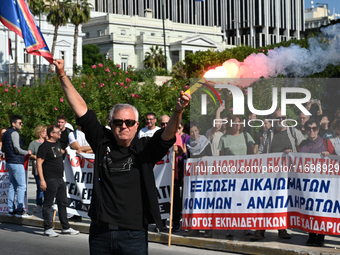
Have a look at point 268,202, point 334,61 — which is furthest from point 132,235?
point 334,61

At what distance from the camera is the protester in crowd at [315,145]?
6.84 m

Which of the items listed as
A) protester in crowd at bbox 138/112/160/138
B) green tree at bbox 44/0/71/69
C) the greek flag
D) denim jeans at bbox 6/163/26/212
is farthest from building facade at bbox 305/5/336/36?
the greek flag

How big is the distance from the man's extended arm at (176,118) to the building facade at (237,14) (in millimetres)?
117253

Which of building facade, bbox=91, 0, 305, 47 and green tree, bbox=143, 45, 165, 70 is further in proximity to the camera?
building facade, bbox=91, 0, 305, 47

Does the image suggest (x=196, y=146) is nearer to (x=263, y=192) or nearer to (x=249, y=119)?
(x=249, y=119)

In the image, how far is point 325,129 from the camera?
726 centimetres

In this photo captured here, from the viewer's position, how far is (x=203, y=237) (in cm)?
750

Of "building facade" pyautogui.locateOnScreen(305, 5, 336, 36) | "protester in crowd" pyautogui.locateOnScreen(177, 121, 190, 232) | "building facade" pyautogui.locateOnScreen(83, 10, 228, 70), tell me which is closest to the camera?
"protester in crowd" pyautogui.locateOnScreen(177, 121, 190, 232)

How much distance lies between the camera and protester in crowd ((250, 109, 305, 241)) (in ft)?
23.9

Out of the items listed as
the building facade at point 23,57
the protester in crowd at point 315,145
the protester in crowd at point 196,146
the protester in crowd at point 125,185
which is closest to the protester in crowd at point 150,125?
the protester in crowd at point 196,146

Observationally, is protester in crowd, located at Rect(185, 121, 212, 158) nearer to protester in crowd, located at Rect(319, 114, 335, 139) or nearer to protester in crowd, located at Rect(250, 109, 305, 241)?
protester in crowd, located at Rect(250, 109, 305, 241)

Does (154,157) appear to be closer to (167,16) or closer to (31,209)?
(31,209)

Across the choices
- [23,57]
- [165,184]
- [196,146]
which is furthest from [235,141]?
[23,57]

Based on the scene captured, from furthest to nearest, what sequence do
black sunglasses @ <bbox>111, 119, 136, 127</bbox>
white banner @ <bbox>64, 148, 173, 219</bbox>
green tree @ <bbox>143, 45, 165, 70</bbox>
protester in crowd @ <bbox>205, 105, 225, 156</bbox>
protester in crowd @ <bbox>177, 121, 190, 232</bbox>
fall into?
green tree @ <bbox>143, 45, 165, 70</bbox>, white banner @ <bbox>64, 148, 173, 219</bbox>, protester in crowd @ <bbox>177, 121, 190, 232</bbox>, protester in crowd @ <bbox>205, 105, 225, 156</bbox>, black sunglasses @ <bbox>111, 119, 136, 127</bbox>
